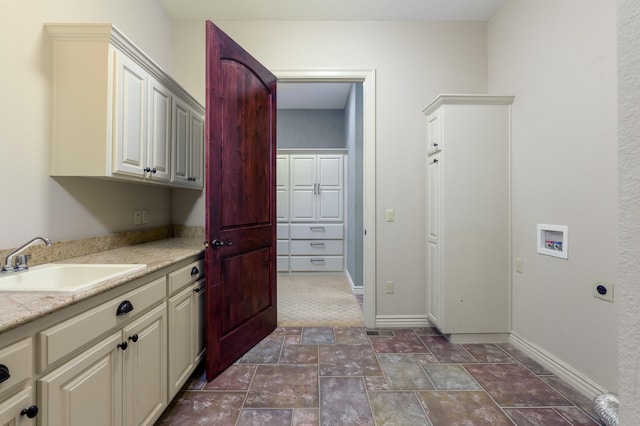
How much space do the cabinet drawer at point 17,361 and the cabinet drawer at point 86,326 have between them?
0.03 m

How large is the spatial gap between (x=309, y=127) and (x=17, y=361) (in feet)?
16.1

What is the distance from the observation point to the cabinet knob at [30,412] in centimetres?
81

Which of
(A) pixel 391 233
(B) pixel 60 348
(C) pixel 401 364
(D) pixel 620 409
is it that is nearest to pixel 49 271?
(B) pixel 60 348

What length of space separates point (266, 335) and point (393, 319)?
3.85 ft

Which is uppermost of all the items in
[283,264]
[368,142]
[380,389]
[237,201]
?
[368,142]

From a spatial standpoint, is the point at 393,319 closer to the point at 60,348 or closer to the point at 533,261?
the point at 533,261

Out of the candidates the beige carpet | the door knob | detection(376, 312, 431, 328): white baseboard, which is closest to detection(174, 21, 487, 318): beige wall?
detection(376, 312, 431, 328): white baseboard

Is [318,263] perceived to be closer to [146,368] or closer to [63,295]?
[146,368]

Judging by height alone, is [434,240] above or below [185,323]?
above

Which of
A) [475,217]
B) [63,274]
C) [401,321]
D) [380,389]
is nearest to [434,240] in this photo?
[475,217]

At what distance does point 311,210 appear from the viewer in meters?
4.89

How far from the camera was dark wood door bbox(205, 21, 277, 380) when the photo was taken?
1938 mm

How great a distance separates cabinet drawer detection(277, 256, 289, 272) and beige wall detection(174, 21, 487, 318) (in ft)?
7.88

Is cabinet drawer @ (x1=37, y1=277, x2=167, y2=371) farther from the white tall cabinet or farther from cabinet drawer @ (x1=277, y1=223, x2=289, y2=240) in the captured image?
cabinet drawer @ (x1=277, y1=223, x2=289, y2=240)
